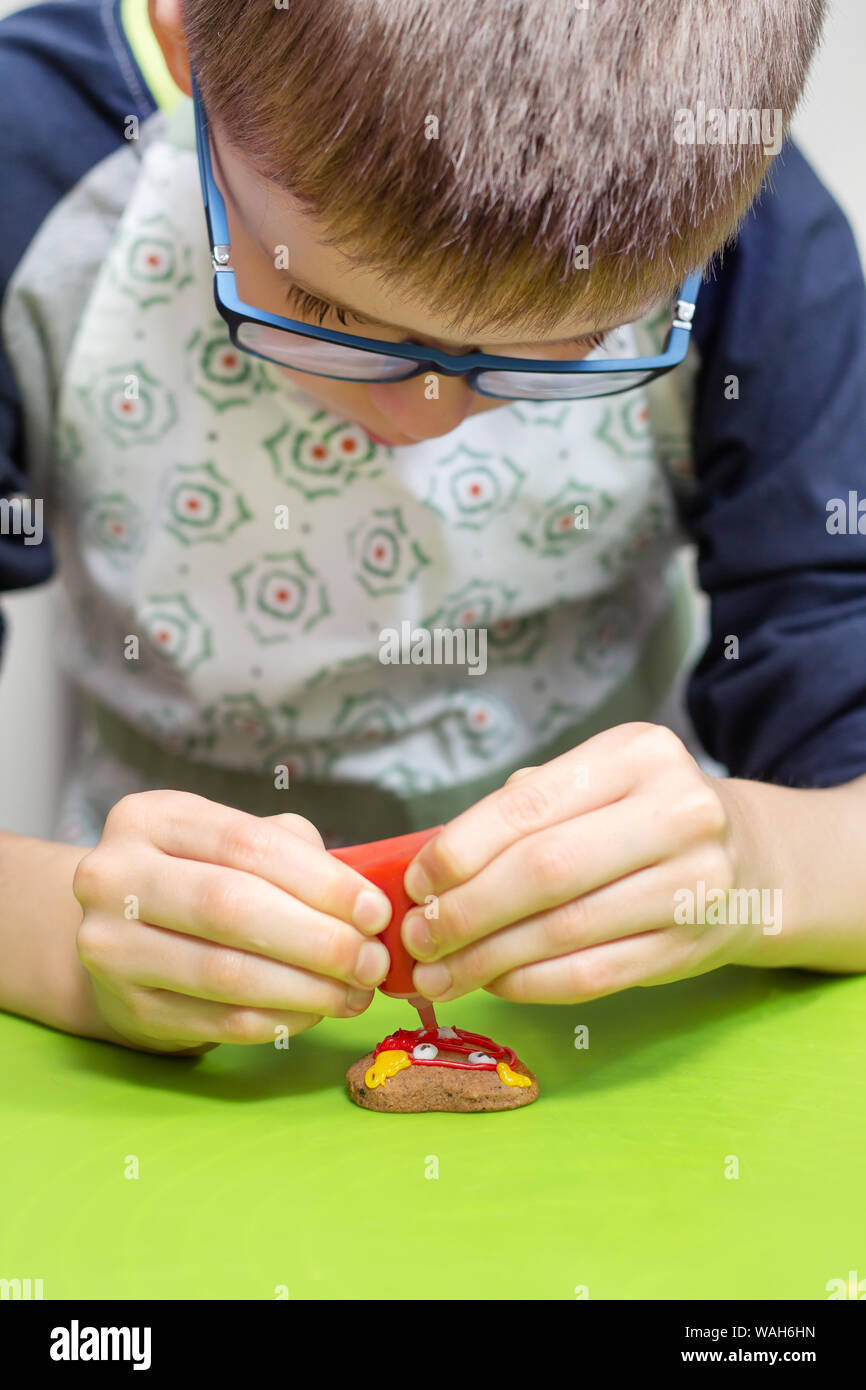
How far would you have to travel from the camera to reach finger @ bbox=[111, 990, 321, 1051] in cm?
51

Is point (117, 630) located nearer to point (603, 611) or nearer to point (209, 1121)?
point (603, 611)

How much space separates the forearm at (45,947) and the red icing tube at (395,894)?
0.15 meters

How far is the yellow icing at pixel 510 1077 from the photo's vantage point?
53 centimetres

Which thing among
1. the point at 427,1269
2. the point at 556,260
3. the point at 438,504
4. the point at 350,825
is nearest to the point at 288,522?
the point at 438,504

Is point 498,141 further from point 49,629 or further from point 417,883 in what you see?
point 49,629

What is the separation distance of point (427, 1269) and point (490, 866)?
6.1 inches

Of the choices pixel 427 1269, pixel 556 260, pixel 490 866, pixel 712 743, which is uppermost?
pixel 556 260

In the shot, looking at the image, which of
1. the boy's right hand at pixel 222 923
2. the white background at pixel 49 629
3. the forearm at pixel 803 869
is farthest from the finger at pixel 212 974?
the white background at pixel 49 629

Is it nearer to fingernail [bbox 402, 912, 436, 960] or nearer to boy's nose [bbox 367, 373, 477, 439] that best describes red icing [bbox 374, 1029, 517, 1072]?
fingernail [bbox 402, 912, 436, 960]

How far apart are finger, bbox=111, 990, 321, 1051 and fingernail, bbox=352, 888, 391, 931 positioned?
0.17 ft

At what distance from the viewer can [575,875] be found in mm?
501

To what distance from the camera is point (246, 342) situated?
2.00 ft

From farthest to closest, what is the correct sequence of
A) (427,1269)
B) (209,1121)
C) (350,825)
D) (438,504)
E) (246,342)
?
1. (350,825)
2. (438,504)
3. (246,342)
4. (209,1121)
5. (427,1269)

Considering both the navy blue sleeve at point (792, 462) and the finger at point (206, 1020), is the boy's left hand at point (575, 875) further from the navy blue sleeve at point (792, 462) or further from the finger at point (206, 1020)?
the navy blue sleeve at point (792, 462)
